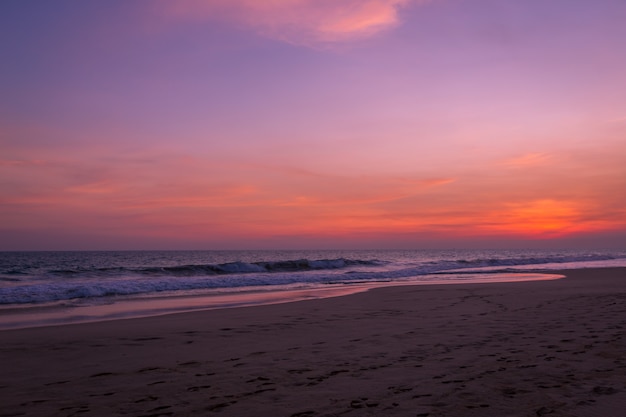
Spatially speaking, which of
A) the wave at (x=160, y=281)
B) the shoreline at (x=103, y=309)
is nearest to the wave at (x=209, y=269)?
the wave at (x=160, y=281)

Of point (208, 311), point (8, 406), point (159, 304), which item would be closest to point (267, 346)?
point (8, 406)

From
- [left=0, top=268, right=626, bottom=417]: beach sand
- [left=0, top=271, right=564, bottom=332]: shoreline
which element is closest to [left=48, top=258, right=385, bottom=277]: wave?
[left=0, top=271, right=564, bottom=332]: shoreline

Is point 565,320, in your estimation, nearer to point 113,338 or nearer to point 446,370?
point 446,370

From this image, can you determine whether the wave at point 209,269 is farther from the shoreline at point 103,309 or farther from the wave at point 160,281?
the shoreline at point 103,309

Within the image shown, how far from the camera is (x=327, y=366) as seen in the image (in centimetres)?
680

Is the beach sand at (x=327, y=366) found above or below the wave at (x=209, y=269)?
above

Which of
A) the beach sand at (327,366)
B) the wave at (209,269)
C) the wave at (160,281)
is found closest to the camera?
the beach sand at (327,366)

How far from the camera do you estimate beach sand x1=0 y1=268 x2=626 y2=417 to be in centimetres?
511

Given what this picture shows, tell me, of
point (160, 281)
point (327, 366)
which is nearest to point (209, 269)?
point (160, 281)

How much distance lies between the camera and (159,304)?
17.0m

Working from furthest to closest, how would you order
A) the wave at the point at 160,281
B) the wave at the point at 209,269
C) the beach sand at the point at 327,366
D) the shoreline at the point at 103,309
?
the wave at the point at 209,269 < the wave at the point at 160,281 < the shoreline at the point at 103,309 < the beach sand at the point at 327,366

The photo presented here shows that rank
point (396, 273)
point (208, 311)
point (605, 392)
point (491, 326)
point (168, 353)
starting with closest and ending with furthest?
1. point (605, 392)
2. point (168, 353)
3. point (491, 326)
4. point (208, 311)
5. point (396, 273)

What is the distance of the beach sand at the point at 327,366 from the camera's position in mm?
5105

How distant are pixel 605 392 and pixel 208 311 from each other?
430 inches
